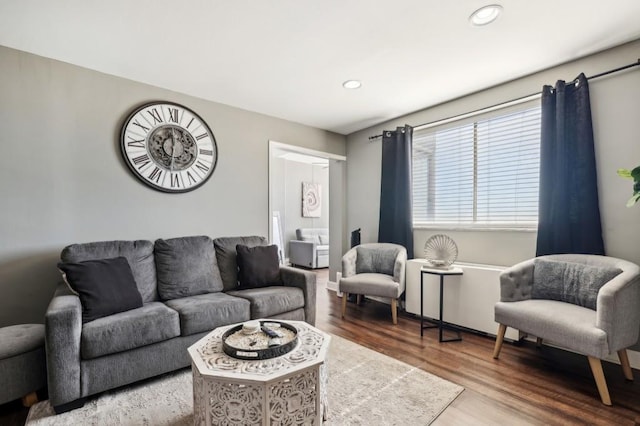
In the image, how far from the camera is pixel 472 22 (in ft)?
6.62

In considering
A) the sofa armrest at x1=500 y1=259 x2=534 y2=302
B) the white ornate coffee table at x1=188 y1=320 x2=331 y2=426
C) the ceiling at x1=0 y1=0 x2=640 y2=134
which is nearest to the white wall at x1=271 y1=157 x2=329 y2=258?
the ceiling at x1=0 y1=0 x2=640 y2=134

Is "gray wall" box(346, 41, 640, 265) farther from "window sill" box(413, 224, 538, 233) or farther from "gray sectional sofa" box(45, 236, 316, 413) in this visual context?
"gray sectional sofa" box(45, 236, 316, 413)

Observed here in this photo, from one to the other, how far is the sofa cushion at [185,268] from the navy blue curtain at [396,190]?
2192 millimetres

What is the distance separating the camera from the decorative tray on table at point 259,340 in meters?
1.47

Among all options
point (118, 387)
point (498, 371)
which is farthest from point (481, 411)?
point (118, 387)

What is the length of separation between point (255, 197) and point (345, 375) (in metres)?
2.25

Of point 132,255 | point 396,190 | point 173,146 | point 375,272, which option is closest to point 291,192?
point 396,190

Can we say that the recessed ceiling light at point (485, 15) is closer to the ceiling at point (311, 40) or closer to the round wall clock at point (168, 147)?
the ceiling at point (311, 40)

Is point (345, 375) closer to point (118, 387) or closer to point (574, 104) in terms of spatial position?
point (118, 387)

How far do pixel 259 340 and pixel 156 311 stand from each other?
983mm

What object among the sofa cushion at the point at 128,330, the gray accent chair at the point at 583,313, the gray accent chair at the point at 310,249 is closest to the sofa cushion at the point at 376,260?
A: the gray accent chair at the point at 583,313

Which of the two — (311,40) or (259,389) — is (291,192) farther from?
(259,389)

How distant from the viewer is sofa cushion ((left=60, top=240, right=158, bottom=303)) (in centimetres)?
231

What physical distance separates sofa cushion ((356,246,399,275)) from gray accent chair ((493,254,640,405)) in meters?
1.36
